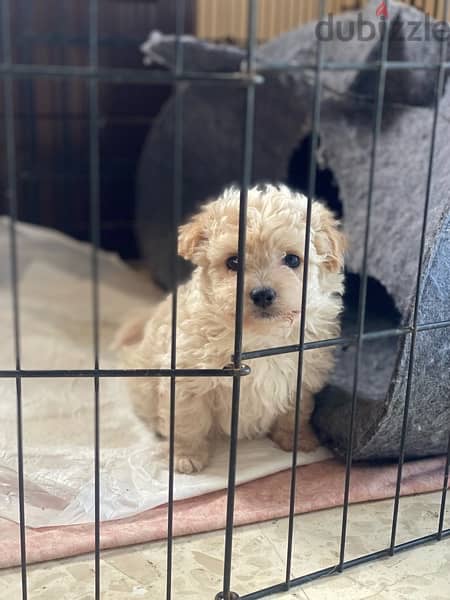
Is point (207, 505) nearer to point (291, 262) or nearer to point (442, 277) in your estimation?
point (291, 262)

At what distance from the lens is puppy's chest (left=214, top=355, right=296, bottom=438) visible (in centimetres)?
186

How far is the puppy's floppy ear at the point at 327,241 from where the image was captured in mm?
1777

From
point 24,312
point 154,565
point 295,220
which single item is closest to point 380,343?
point 295,220

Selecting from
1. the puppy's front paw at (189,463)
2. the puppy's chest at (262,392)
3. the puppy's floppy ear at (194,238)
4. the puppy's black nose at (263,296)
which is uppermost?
the puppy's floppy ear at (194,238)

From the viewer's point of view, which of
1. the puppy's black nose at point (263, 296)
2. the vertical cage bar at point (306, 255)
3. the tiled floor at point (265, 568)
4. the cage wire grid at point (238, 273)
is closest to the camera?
the cage wire grid at point (238, 273)

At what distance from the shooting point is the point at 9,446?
1901mm

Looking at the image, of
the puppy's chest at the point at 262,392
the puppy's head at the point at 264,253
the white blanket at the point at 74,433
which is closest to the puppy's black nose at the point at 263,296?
the puppy's head at the point at 264,253

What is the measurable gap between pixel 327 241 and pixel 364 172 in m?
0.65

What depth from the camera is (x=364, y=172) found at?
236cm

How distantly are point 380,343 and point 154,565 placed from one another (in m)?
1.12

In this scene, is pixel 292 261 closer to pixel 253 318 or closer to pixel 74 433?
pixel 253 318

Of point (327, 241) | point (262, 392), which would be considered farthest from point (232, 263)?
point (262, 392)

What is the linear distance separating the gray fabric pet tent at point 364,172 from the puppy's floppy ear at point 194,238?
0.41 meters

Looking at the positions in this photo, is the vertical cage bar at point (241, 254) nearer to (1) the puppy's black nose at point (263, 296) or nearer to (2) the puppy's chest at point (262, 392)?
(1) the puppy's black nose at point (263, 296)
